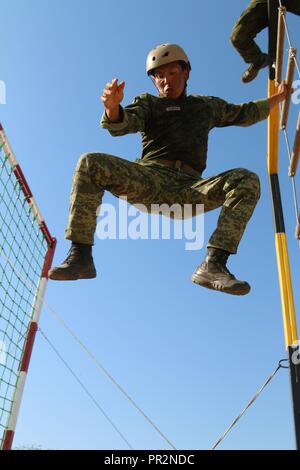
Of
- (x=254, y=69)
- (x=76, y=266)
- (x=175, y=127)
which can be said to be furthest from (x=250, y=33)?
(x=76, y=266)

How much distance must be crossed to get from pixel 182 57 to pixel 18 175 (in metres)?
3.20

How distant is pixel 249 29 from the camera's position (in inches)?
218

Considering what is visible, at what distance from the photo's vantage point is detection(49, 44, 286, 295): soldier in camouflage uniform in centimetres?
367

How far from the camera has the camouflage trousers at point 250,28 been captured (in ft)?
18.0

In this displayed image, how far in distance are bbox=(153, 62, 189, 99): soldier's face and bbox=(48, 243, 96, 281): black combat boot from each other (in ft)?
4.77

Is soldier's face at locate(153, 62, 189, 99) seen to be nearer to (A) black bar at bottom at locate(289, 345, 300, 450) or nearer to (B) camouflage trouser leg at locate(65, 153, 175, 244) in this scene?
(B) camouflage trouser leg at locate(65, 153, 175, 244)

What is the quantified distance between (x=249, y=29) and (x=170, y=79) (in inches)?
66.7

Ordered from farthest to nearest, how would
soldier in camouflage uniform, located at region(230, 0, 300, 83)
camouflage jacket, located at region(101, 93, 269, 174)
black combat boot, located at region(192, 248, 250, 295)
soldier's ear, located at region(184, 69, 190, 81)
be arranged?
soldier in camouflage uniform, located at region(230, 0, 300, 83)
soldier's ear, located at region(184, 69, 190, 81)
camouflage jacket, located at region(101, 93, 269, 174)
black combat boot, located at region(192, 248, 250, 295)

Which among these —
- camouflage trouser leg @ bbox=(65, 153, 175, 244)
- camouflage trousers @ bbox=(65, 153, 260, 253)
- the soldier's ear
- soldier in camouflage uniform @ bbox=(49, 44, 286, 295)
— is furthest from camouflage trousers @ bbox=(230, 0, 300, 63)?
Answer: camouflage trouser leg @ bbox=(65, 153, 175, 244)

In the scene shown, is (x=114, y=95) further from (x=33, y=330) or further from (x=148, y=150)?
(x=33, y=330)

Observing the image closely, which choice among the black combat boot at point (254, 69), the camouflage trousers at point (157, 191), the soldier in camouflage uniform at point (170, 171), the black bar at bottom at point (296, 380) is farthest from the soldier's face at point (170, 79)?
the black bar at bottom at point (296, 380)

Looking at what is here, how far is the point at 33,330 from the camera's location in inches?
258

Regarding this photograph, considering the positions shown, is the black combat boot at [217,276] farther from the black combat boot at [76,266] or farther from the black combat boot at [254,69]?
the black combat boot at [254,69]
